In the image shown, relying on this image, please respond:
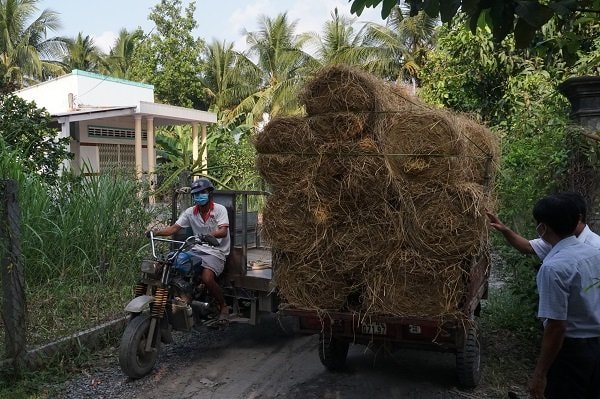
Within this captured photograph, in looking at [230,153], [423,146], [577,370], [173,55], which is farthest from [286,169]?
[173,55]

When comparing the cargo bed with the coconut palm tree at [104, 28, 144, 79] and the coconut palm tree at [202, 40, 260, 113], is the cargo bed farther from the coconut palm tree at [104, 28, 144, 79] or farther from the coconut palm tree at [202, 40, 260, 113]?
the coconut palm tree at [104, 28, 144, 79]

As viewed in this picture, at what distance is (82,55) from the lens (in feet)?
109

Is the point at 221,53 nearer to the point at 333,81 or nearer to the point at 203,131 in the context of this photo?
the point at 203,131

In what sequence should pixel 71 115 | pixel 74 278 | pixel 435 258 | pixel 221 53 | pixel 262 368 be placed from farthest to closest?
pixel 221 53 < pixel 71 115 < pixel 74 278 < pixel 262 368 < pixel 435 258

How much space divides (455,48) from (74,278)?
7778 millimetres

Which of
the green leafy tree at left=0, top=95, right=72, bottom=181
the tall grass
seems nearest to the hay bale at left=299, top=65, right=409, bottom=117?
the tall grass

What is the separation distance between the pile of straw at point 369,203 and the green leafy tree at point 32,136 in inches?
196

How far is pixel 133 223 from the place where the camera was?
693 cm

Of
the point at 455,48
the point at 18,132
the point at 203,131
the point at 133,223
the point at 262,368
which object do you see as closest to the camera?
the point at 262,368

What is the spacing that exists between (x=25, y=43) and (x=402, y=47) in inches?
755

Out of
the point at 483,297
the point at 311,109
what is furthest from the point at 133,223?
the point at 483,297

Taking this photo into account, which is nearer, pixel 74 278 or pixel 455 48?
pixel 74 278

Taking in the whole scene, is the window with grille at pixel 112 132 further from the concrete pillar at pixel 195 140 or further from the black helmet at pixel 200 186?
the black helmet at pixel 200 186

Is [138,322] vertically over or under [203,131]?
under
